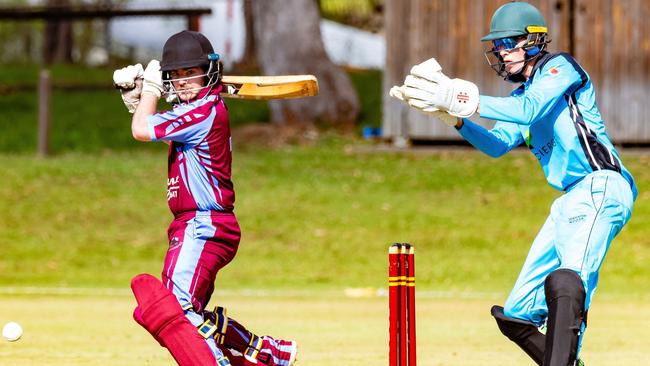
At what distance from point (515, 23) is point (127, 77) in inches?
Result: 73.5

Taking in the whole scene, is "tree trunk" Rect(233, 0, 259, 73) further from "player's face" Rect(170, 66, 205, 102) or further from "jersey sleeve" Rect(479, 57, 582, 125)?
"jersey sleeve" Rect(479, 57, 582, 125)

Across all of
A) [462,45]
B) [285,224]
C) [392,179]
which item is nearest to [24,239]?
[285,224]

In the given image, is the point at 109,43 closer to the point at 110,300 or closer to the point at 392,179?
the point at 392,179

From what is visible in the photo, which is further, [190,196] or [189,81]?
[189,81]

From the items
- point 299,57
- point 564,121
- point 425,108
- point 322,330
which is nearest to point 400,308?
point 425,108

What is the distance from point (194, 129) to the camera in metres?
6.12

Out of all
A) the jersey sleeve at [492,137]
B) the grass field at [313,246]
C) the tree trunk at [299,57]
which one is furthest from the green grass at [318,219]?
the jersey sleeve at [492,137]

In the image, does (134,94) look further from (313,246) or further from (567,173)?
(313,246)

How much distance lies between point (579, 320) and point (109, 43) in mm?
26259

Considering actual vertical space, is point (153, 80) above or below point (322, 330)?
above

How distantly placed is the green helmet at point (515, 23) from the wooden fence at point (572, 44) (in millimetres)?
11836

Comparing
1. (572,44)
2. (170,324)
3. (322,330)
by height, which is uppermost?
(572,44)

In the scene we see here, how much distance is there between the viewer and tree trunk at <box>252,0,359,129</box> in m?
21.3

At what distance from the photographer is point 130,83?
255 inches
